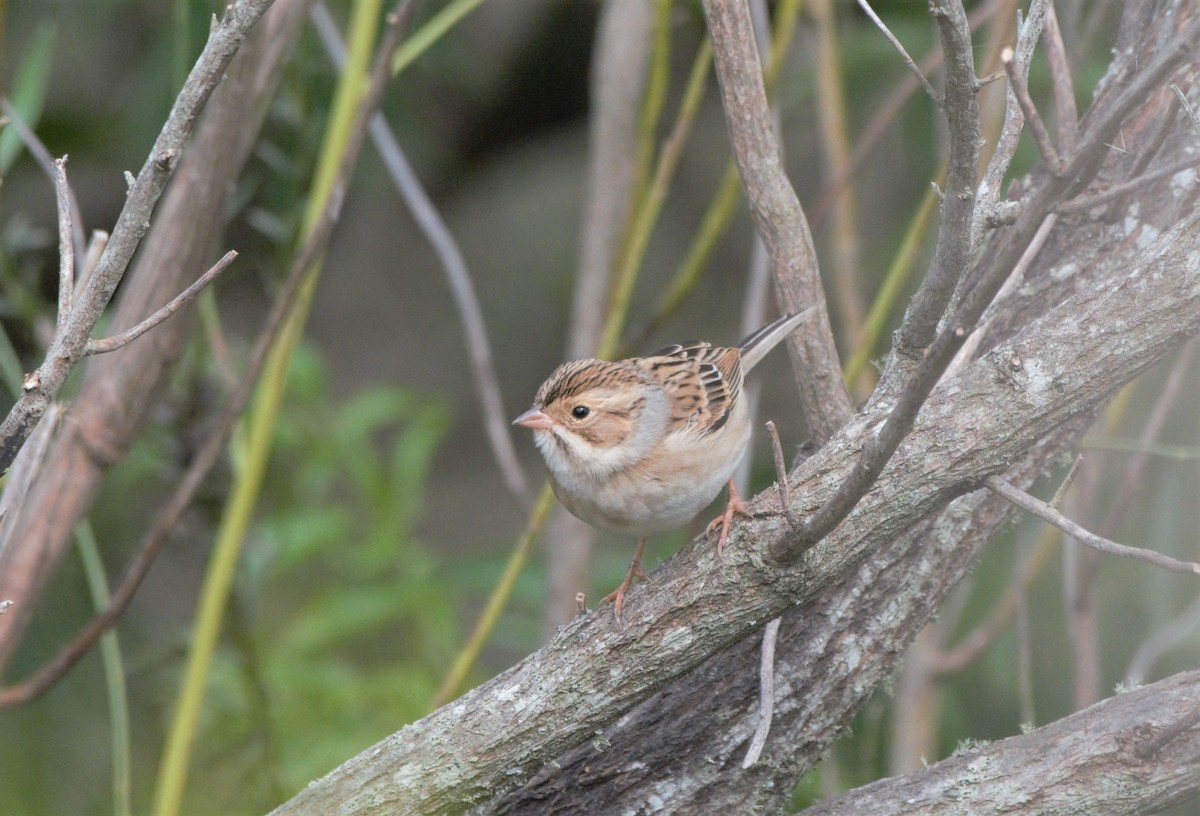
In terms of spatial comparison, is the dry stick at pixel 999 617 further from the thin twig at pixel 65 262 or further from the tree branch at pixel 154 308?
the thin twig at pixel 65 262

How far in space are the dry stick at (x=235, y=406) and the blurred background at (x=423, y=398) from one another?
1.66 feet

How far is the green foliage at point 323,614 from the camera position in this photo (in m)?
3.93

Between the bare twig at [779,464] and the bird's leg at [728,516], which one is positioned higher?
the bare twig at [779,464]

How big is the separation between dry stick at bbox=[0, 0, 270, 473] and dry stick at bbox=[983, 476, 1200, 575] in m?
1.45

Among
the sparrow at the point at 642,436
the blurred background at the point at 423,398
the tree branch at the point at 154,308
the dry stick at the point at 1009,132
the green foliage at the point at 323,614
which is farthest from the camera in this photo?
the blurred background at the point at 423,398

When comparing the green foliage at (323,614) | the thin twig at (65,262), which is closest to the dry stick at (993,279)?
the thin twig at (65,262)

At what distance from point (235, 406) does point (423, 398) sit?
3155 mm

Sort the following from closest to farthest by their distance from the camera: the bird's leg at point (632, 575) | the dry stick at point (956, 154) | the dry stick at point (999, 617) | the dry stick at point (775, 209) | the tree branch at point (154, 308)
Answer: the dry stick at point (956, 154), the bird's leg at point (632, 575), the dry stick at point (775, 209), the tree branch at point (154, 308), the dry stick at point (999, 617)

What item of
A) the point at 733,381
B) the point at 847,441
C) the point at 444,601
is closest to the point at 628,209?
the point at 733,381

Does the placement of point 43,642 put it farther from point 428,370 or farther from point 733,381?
point 428,370

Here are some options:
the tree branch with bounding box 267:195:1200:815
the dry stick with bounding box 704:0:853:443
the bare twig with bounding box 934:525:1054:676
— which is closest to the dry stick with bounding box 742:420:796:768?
the tree branch with bounding box 267:195:1200:815

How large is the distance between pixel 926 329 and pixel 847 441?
273 mm

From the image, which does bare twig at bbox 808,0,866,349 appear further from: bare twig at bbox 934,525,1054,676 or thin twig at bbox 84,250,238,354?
thin twig at bbox 84,250,238,354

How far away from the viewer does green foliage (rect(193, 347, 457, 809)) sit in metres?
3.93
